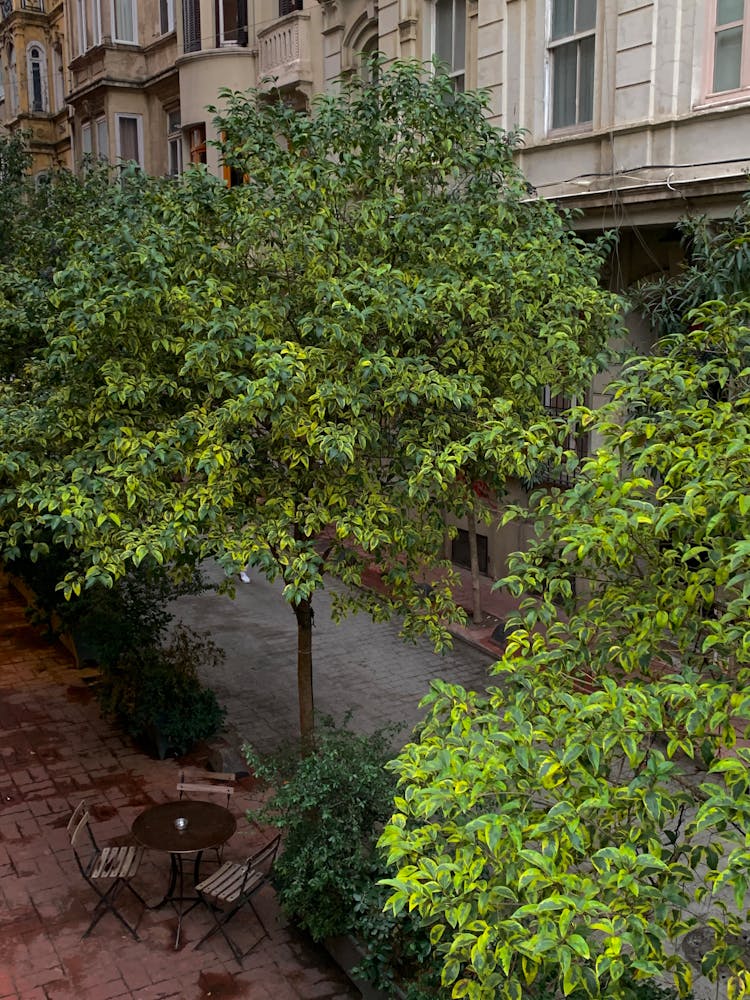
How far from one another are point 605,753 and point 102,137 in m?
26.9

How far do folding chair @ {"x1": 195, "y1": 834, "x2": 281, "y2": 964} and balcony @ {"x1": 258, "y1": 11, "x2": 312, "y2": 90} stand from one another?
52.0 feet

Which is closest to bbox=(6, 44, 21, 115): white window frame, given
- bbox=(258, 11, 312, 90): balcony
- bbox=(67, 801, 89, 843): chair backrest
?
bbox=(258, 11, 312, 90): balcony

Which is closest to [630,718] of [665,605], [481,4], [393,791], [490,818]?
[490,818]

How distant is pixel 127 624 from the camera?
11.7 metres

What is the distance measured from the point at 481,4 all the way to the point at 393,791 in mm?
12335

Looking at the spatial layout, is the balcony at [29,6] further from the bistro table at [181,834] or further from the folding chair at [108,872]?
the bistro table at [181,834]

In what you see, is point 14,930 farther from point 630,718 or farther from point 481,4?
point 481,4

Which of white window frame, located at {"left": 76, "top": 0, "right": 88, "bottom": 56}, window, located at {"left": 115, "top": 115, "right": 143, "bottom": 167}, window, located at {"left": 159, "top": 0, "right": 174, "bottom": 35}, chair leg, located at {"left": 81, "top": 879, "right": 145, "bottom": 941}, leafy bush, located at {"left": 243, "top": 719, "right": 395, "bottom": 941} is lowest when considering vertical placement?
chair leg, located at {"left": 81, "top": 879, "right": 145, "bottom": 941}

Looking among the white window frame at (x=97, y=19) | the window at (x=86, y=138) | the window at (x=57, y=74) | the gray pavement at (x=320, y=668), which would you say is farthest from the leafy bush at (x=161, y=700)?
the window at (x=57, y=74)

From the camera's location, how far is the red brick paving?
287 inches

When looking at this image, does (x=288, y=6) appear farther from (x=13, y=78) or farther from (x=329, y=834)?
(x=13, y=78)

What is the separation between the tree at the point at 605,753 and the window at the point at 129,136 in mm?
23657

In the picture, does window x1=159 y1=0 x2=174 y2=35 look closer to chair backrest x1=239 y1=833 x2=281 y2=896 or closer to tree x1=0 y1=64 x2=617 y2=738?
tree x1=0 y1=64 x2=617 y2=738

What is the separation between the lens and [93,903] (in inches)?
326
